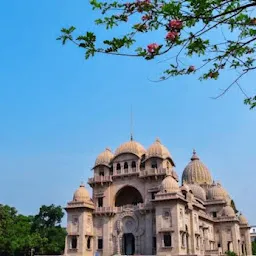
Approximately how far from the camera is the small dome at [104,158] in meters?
43.1

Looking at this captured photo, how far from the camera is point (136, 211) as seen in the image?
128 feet

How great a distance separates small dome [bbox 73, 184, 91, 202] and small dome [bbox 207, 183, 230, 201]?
57.7 feet

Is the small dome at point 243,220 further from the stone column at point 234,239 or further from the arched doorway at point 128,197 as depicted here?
the arched doorway at point 128,197

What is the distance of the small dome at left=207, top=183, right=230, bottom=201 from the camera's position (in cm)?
5008

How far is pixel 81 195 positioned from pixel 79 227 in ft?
11.3

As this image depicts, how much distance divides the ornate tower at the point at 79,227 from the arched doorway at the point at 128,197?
402 centimetres

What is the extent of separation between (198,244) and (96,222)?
10.9 meters

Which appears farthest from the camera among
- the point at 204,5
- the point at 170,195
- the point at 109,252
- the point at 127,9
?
the point at 109,252

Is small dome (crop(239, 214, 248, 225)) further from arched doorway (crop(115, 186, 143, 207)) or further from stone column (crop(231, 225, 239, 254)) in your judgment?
arched doorway (crop(115, 186, 143, 207))

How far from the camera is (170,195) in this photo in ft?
117

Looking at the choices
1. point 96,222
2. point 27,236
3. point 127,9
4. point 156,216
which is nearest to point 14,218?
point 27,236

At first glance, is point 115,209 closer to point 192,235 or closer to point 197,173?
point 192,235

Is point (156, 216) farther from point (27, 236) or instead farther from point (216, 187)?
point (27, 236)

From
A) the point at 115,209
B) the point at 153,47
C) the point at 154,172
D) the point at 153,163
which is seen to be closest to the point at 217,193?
the point at 153,163
